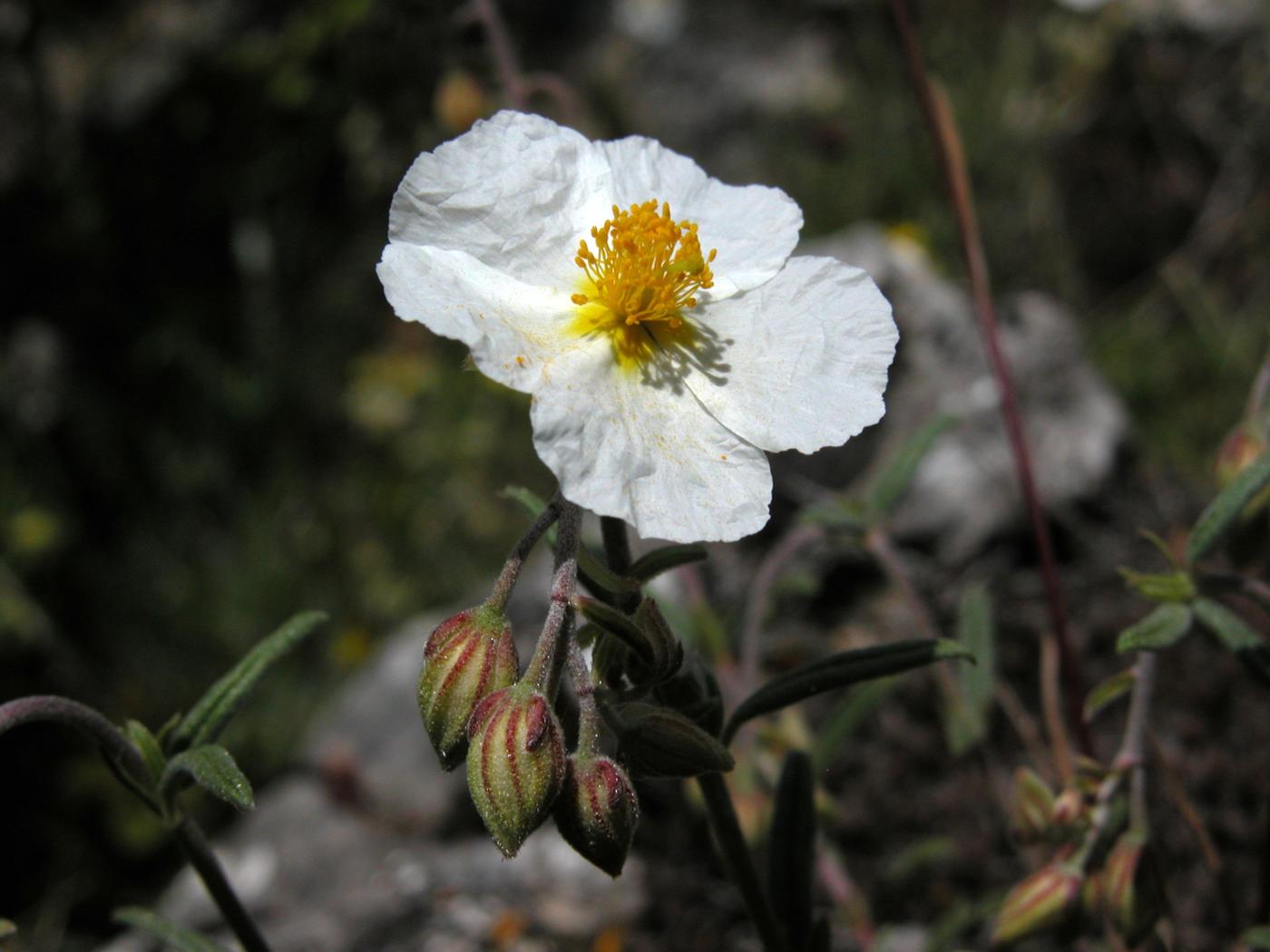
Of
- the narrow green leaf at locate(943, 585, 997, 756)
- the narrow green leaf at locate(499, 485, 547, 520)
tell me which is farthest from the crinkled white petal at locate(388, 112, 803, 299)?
the narrow green leaf at locate(943, 585, 997, 756)

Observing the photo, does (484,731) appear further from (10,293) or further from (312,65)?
(10,293)

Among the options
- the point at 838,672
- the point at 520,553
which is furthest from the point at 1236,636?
the point at 520,553

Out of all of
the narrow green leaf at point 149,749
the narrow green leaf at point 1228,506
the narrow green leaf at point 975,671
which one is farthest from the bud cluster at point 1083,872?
the narrow green leaf at point 149,749

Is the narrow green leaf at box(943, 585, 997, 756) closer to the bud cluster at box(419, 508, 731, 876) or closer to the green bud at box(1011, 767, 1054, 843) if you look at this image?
the green bud at box(1011, 767, 1054, 843)

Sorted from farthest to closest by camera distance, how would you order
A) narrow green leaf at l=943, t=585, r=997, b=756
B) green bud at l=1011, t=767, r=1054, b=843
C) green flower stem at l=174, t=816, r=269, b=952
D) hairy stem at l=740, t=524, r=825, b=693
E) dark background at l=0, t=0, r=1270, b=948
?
dark background at l=0, t=0, r=1270, b=948
hairy stem at l=740, t=524, r=825, b=693
narrow green leaf at l=943, t=585, r=997, b=756
green bud at l=1011, t=767, r=1054, b=843
green flower stem at l=174, t=816, r=269, b=952

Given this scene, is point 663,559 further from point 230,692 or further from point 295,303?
point 295,303

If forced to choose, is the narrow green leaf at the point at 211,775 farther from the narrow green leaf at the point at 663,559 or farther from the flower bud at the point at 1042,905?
the flower bud at the point at 1042,905
